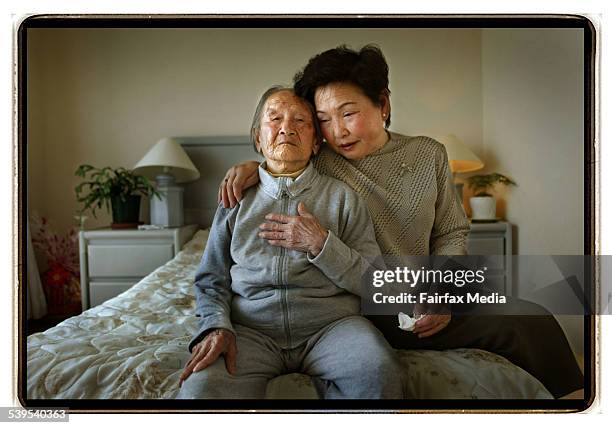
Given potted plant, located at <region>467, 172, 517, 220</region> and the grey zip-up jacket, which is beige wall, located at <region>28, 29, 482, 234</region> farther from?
the grey zip-up jacket

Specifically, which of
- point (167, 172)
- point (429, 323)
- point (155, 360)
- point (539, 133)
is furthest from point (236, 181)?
point (539, 133)

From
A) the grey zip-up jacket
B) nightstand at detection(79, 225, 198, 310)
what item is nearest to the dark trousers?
the grey zip-up jacket

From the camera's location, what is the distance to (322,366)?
1.29 meters

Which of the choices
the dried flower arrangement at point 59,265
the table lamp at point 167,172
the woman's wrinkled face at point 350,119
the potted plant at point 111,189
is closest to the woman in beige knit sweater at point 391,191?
the woman's wrinkled face at point 350,119

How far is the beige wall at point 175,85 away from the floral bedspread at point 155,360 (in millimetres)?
236

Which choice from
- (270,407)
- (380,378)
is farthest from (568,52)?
(270,407)

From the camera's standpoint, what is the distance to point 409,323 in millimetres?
1360

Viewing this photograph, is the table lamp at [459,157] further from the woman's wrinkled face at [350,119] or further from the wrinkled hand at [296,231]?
the wrinkled hand at [296,231]

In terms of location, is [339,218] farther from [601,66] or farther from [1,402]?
[1,402]

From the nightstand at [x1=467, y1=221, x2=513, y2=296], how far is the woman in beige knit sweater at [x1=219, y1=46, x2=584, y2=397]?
0.05 m

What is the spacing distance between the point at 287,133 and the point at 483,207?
20.2 inches

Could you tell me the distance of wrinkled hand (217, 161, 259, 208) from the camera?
4.41ft

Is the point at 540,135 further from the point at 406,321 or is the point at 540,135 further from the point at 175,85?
A: the point at 175,85
